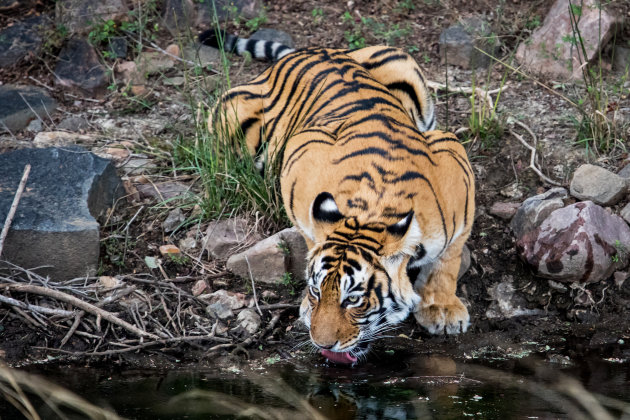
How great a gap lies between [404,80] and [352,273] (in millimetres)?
2228

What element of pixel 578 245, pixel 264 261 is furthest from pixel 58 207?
pixel 578 245

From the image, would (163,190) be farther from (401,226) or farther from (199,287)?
(401,226)

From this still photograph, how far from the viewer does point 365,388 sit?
3844mm

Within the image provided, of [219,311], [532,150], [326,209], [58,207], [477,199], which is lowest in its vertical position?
[219,311]

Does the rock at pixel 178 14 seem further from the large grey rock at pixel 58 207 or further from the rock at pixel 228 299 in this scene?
the rock at pixel 228 299

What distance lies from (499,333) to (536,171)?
5.09ft

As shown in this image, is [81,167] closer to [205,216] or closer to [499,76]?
[205,216]

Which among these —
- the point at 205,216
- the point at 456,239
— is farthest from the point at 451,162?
the point at 205,216

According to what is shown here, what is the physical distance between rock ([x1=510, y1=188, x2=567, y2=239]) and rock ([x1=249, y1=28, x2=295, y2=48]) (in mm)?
2989

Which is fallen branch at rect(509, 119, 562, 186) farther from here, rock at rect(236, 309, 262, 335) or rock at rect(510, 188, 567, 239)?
rock at rect(236, 309, 262, 335)

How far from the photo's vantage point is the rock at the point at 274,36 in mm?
7223

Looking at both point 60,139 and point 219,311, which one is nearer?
point 219,311

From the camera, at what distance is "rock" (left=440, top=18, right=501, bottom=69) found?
683cm

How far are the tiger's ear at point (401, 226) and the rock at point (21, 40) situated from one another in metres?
4.68
